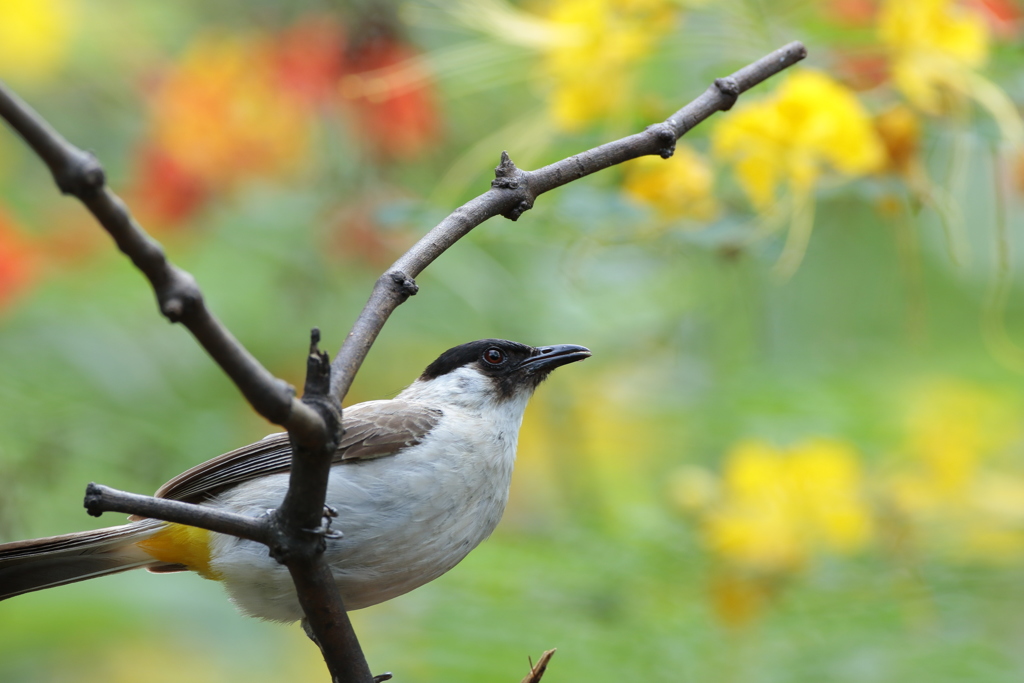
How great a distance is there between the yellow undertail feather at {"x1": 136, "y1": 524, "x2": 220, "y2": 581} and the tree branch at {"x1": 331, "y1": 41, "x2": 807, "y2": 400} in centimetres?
125

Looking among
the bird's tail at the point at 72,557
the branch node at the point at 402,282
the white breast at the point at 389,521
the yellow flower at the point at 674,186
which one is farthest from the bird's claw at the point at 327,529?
the yellow flower at the point at 674,186

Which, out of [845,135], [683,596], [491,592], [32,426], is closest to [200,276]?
[32,426]

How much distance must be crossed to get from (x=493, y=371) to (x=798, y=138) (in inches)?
45.5

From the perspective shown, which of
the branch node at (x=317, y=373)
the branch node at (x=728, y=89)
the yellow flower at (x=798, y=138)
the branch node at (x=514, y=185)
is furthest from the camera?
the yellow flower at (x=798, y=138)

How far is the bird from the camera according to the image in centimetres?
242

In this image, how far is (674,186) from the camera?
10.7 feet

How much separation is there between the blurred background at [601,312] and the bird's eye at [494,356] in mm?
367

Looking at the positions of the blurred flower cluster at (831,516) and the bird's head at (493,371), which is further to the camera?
the blurred flower cluster at (831,516)

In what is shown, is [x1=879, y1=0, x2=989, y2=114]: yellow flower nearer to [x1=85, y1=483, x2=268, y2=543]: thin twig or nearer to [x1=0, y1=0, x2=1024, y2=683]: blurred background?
[x1=0, y1=0, x2=1024, y2=683]: blurred background

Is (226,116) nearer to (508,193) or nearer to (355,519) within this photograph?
(355,519)

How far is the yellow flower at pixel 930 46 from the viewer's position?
312 centimetres

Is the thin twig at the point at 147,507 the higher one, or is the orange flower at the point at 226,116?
the orange flower at the point at 226,116

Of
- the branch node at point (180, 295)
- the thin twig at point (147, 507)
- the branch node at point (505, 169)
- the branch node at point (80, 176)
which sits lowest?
the thin twig at point (147, 507)

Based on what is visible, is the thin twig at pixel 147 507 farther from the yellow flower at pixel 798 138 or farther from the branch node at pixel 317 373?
the yellow flower at pixel 798 138
